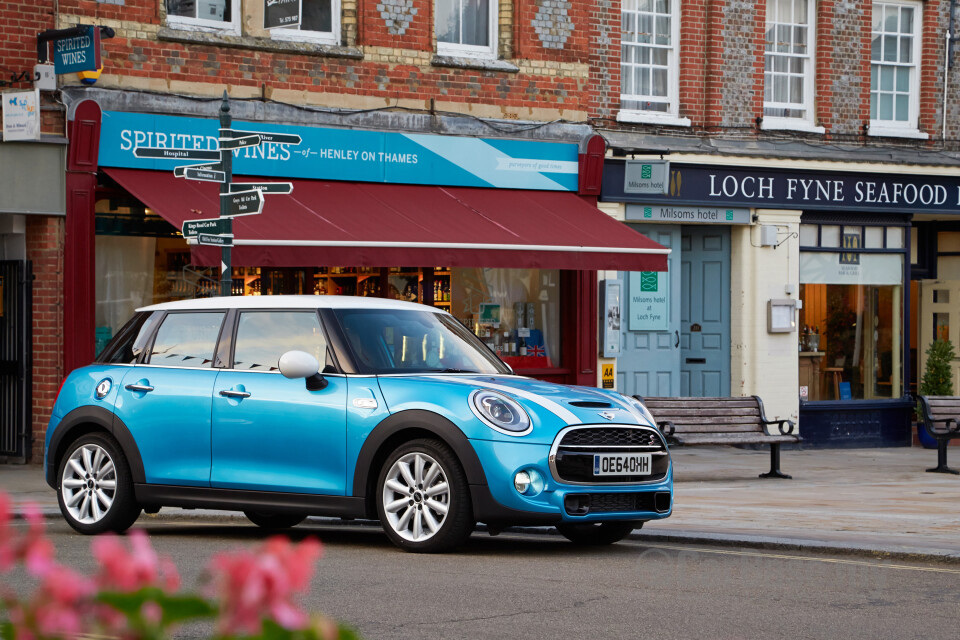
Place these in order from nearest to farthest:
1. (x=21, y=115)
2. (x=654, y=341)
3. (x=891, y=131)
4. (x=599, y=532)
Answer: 1. (x=599, y=532)
2. (x=21, y=115)
3. (x=654, y=341)
4. (x=891, y=131)

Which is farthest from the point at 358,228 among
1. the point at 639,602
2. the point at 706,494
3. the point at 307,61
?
the point at 639,602

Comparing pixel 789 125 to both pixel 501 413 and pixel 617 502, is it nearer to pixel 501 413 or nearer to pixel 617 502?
pixel 617 502

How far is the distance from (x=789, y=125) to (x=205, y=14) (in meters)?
8.21

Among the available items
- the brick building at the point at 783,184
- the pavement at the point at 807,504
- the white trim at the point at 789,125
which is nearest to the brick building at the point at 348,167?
the brick building at the point at 783,184

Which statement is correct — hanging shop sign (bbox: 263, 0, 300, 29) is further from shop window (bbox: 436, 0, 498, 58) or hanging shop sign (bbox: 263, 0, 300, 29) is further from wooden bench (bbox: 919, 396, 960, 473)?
wooden bench (bbox: 919, 396, 960, 473)

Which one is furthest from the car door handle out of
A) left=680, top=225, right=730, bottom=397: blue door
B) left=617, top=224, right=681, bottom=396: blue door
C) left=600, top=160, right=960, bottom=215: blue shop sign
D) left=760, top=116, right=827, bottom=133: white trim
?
left=760, top=116, right=827, bottom=133: white trim

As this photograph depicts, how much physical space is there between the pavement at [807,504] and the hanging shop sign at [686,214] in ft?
10.1

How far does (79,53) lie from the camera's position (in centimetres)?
1489

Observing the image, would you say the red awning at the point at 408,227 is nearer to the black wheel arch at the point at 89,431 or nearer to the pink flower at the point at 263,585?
the black wheel arch at the point at 89,431

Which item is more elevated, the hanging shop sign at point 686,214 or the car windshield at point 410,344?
the hanging shop sign at point 686,214

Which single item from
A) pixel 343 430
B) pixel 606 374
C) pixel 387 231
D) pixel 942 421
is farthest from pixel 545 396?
pixel 606 374

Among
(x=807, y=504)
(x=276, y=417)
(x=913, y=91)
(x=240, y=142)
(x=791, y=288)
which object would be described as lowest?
(x=807, y=504)

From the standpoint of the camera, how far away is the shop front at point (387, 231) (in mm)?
15797

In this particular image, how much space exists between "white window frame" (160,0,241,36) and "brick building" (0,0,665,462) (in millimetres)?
26
